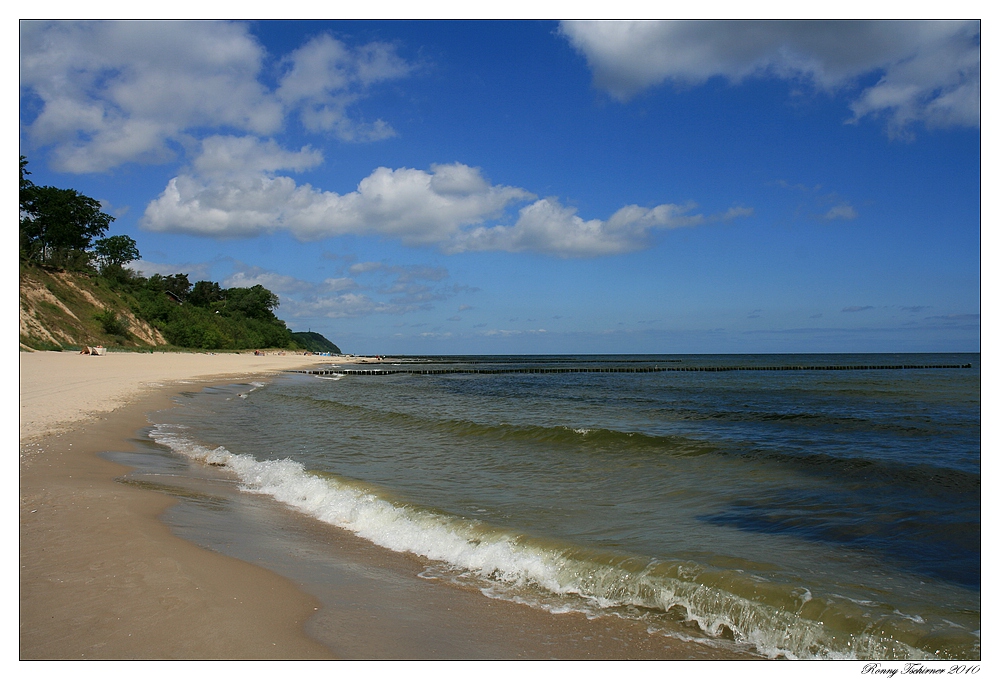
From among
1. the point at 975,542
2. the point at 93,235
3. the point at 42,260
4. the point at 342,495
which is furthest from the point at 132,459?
the point at 93,235

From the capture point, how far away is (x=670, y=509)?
745 cm

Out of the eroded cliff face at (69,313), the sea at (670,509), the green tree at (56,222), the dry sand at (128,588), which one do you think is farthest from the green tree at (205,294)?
the dry sand at (128,588)

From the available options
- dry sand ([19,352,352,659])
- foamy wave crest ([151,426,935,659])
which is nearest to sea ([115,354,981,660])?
foamy wave crest ([151,426,935,659])

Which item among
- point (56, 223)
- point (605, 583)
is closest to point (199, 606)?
point (605, 583)

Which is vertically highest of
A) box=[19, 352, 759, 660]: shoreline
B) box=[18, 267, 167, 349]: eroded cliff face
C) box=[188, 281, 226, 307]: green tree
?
box=[188, 281, 226, 307]: green tree

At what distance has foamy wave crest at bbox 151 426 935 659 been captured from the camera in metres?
4.14

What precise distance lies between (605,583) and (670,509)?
2871 millimetres

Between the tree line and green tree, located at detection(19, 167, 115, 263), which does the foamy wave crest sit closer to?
the tree line

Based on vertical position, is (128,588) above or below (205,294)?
below

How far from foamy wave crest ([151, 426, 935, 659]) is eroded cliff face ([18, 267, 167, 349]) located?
40280 millimetres

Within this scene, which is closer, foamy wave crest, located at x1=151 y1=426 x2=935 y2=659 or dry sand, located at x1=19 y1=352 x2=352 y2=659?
dry sand, located at x1=19 y1=352 x2=352 y2=659

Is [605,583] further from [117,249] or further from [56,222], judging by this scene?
[117,249]

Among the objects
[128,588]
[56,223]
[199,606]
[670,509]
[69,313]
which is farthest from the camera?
[56,223]

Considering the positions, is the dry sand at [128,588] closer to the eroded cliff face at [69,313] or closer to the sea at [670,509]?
the sea at [670,509]
